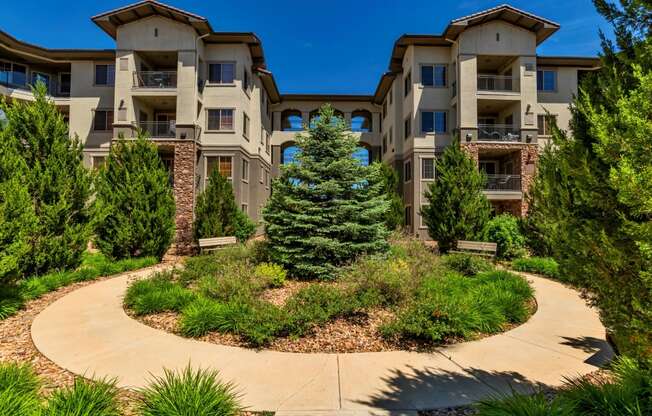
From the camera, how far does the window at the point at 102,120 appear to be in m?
21.3

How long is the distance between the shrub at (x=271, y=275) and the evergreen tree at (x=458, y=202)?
27.7ft

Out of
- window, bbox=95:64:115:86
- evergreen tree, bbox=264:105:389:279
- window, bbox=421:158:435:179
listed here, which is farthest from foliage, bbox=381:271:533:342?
window, bbox=95:64:115:86

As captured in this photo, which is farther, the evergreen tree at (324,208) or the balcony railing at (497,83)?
the balcony railing at (497,83)

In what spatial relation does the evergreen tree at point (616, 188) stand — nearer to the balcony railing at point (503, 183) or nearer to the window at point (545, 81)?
the balcony railing at point (503, 183)

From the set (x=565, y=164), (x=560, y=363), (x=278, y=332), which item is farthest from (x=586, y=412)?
(x=278, y=332)

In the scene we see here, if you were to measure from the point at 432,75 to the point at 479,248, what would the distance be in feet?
45.7

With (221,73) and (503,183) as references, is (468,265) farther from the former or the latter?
(221,73)

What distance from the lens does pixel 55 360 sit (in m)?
4.59

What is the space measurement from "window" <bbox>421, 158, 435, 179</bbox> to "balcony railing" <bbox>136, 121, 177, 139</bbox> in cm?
1601

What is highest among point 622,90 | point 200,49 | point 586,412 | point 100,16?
point 100,16

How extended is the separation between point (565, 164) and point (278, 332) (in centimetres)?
465

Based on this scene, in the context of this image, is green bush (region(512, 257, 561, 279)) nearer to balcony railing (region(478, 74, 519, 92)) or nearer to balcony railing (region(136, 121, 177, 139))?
balcony railing (region(478, 74, 519, 92))

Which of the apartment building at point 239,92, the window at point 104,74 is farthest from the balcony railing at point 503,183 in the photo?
the window at point 104,74

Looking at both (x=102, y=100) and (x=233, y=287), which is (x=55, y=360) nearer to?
(x=233, y=287)
